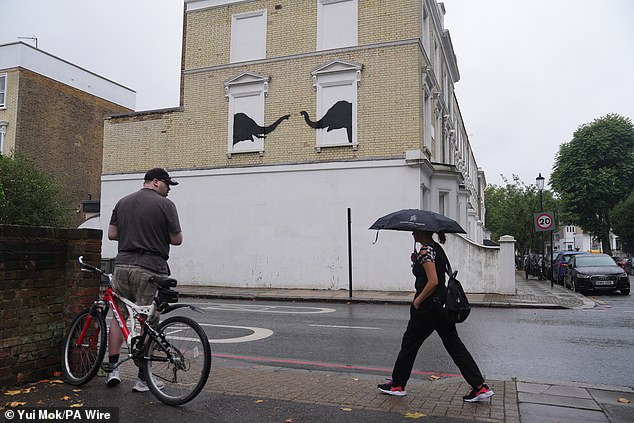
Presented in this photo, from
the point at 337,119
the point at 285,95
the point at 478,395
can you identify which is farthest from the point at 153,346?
the point at 285,95

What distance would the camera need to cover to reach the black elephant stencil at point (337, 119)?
1925 centimetres

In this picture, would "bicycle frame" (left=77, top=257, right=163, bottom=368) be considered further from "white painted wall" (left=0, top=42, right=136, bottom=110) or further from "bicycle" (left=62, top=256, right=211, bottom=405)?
"white painted wall" (left=0, top=42, right=136, bottom=110)

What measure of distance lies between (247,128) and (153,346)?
16694 mm

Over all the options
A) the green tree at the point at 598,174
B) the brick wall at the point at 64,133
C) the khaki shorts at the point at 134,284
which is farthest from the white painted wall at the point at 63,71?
the green tree at the point at 598,174

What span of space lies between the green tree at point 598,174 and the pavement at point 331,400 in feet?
152

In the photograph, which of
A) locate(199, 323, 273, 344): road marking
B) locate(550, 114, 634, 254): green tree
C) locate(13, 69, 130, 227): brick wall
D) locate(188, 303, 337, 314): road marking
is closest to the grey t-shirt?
locate(199, 323, 273, 344): road marking

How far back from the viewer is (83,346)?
519cm

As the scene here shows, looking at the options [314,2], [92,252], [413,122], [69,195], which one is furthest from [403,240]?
[69,195]

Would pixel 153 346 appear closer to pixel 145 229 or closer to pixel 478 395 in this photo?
pixel 145 229

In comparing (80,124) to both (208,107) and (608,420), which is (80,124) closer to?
(208,107)

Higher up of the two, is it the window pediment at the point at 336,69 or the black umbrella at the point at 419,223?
the window pediment at the point at 336,69

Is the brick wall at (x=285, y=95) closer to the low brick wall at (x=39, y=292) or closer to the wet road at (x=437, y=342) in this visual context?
the wet road at (x=437, y=342)

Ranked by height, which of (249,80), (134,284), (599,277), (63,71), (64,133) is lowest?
(599,277)

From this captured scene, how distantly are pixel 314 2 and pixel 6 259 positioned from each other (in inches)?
694
